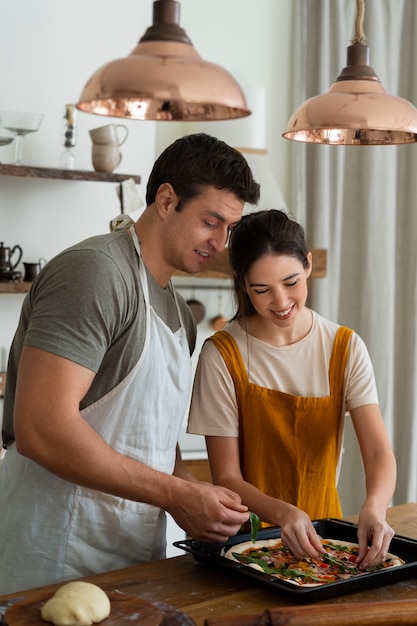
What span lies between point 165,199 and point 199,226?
96 millimetres

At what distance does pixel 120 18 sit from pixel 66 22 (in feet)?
0.80

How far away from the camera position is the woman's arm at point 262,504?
175cm

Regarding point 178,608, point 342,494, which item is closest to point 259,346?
point 178,608

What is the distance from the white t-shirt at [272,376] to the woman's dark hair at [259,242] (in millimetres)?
128

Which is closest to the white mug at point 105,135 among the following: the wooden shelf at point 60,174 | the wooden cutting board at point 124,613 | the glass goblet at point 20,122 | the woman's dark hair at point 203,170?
the wooden shelf at point 60,174

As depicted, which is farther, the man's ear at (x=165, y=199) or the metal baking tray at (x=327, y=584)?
the man's ear at (x=165, y=199)

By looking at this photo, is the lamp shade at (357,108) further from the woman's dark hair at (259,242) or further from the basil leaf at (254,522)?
the basil leaf at (254,522)

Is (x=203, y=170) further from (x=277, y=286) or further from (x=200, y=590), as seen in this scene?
Result: (x=200, y=590)

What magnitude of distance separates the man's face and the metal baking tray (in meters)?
0.60

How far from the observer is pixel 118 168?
152 inches

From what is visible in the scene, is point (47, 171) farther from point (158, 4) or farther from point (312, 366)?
point (158, 4)

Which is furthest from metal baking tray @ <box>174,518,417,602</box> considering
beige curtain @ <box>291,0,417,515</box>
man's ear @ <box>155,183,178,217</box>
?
beige curtain @ <box>291,0,417,515</box>

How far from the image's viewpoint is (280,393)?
2.13 meters

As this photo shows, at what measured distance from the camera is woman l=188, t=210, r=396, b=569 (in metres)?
2.09
